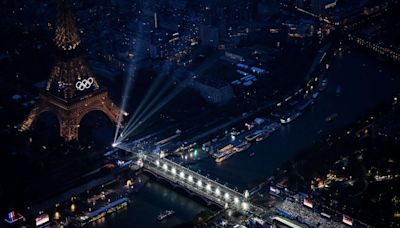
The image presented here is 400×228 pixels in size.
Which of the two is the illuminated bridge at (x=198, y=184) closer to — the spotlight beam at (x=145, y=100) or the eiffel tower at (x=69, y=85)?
the spotlight beam at (x=145, y=100)

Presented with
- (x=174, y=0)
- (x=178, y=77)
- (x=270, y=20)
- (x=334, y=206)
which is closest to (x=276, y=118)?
(x=178, y=77)

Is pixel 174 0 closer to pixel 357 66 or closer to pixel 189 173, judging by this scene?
pixel 357 66

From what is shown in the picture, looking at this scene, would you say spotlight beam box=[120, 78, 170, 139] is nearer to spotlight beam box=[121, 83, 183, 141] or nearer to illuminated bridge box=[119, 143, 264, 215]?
spotlight beam box=[121, 83, 183, 141]

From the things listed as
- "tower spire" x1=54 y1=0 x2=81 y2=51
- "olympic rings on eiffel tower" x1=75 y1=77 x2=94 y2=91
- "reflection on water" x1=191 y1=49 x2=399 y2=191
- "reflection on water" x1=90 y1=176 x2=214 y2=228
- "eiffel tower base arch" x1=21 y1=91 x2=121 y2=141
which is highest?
"tower spire" x1=54 y1=0 x2=81 y2=51

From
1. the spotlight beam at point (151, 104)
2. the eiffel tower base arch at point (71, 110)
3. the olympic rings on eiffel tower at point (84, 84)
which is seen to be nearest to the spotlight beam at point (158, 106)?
the spotlight beam at point (151, 104)

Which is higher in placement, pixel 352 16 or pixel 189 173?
pixel 352 16

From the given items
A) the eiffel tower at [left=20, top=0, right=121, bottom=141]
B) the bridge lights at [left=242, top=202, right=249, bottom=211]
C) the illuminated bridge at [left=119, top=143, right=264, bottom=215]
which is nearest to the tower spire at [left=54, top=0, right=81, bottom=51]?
the eiffel tower at [left=20, top=0, right=121, bottom=141]
